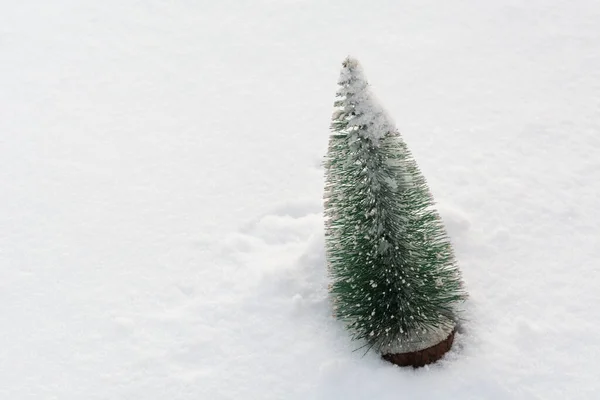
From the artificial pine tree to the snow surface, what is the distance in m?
0.25

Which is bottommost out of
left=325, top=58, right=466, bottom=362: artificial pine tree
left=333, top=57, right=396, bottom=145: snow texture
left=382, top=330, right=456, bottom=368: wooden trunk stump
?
left=382, top=330, right=456, bottom=368: wooden trunk stump

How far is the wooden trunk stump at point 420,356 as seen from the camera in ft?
15.3

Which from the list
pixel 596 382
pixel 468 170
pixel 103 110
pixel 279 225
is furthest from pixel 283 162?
pixel 596 382

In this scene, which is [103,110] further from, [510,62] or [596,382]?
[596,382]

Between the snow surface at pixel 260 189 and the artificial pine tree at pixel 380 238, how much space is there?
0.25 m

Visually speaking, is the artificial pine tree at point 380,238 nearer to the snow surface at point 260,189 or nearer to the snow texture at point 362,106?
the snow texture at point 362,106

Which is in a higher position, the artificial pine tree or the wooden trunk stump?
the artificial pine tree

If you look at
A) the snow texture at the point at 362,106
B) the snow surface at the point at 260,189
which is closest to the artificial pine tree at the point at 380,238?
the snow texture at the point at 362,106

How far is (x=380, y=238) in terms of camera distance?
14.6 ft

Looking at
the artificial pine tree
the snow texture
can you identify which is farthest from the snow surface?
the snow texture

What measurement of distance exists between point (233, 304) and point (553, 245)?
2.31 meters

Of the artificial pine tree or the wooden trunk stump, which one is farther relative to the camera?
the wooden trunk stump

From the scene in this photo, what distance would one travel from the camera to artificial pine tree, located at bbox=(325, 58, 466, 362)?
169 inches

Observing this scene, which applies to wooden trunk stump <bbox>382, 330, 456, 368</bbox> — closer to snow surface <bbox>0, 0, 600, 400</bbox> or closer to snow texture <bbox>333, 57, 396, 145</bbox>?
snow surface <bbox>0, 0, 600, 400</bbox>
